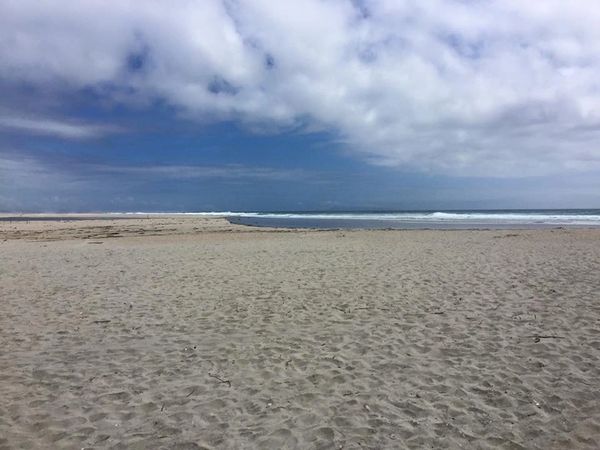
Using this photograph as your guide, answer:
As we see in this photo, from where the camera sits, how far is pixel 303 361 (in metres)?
6.49

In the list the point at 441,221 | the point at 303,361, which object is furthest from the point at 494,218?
the point at 303,361

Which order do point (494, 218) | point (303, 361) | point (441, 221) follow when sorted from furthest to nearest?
point (494, 218)
point (441, 221)
point (303, 361)

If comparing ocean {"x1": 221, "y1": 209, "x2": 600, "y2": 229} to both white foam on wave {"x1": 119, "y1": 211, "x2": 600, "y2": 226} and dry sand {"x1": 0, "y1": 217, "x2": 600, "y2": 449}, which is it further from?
dry sand {"x1": 0, "y1": 217, "x2": 600, "y2": 449}

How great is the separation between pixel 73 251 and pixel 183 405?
58.8ft

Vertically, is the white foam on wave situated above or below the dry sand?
above

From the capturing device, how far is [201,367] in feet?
20.7

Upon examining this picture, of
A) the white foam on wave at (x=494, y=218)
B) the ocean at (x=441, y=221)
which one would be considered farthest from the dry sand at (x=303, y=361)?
the white foam on wave at (x=494, y=218)

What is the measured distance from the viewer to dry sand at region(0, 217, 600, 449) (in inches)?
183

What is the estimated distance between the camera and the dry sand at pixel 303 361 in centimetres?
464

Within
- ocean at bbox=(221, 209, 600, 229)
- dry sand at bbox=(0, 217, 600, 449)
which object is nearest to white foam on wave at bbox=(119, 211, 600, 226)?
ocean at bbox=(221, 209, 600, 229)

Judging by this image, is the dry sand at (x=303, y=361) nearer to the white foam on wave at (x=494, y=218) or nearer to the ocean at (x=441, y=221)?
the ocean at (x=441, y=221)

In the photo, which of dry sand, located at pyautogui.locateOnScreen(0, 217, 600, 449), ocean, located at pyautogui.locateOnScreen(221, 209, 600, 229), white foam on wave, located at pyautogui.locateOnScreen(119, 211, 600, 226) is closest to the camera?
dry sand, located at pyautogui.locateOnScreen(0, 217, 600, 449)

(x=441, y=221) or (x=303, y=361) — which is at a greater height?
(x=441, y=221)

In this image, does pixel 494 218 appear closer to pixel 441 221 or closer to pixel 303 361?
pixel 441 221
